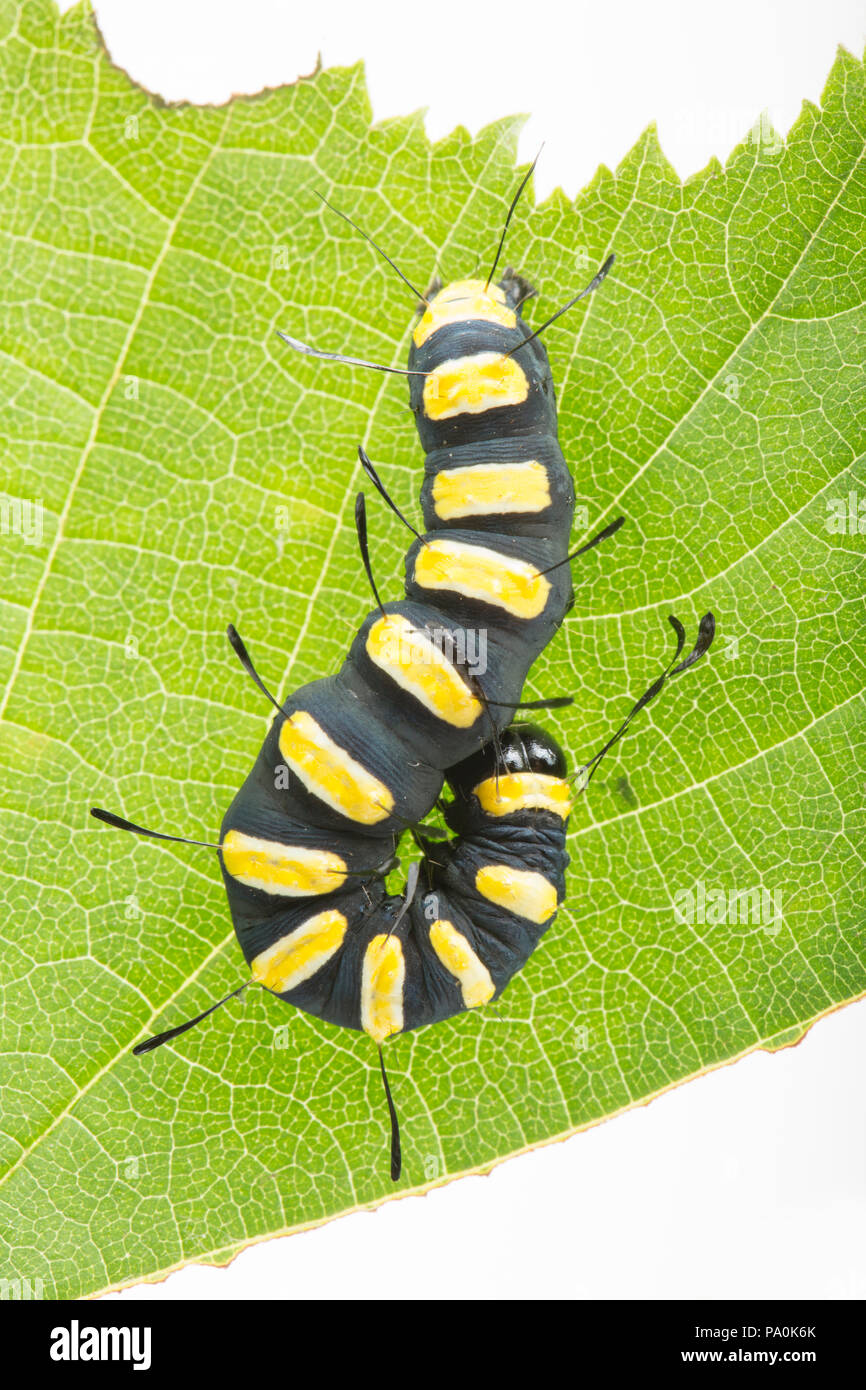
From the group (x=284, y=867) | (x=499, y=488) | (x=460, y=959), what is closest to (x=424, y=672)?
(x=499, y=488)

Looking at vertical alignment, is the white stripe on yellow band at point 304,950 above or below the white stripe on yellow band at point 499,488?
below

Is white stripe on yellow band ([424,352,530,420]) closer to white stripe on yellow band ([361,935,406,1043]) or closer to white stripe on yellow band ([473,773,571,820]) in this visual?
white stripe on yellow band ([473,773,571,820])

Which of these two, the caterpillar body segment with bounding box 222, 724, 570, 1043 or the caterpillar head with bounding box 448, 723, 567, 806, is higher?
the caterpillar head with bounding box 448, 723, 567, 806

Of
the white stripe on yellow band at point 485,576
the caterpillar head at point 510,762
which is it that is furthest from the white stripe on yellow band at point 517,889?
the white stripe on yellow band at point 485,576

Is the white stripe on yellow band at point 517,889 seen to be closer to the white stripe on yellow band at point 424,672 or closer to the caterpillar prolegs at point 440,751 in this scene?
the caterpillar prolegs at point 440,751

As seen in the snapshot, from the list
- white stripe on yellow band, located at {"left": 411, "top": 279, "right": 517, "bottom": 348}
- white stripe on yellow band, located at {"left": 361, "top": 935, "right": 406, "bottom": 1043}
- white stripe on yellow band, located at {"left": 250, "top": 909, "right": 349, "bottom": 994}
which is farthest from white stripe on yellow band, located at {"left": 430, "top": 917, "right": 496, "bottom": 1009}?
white stripe on yellow band, located at {"left": 411, "top": 279, "right": 517, "bottom": 348}

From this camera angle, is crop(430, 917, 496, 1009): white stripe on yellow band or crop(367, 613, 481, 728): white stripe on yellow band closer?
crop(367, 613, 481, 728): white stripe on yellow band
